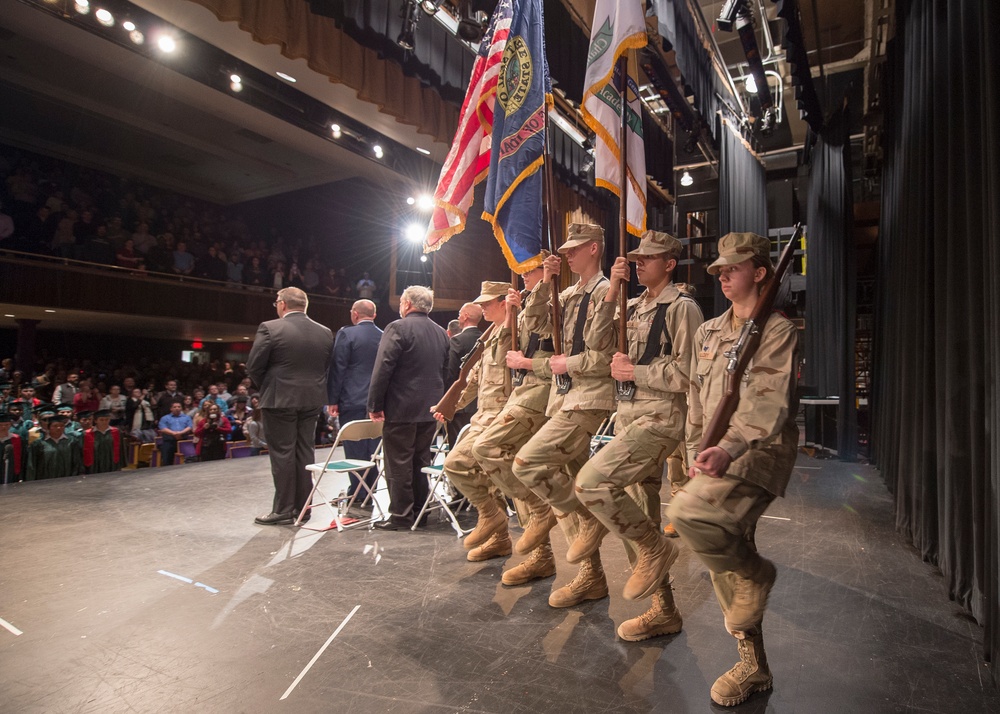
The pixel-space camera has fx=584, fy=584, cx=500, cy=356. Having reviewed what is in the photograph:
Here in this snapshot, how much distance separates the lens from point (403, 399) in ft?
15.5

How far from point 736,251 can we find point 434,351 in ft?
9.87

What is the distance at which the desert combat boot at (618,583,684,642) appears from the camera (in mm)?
2662

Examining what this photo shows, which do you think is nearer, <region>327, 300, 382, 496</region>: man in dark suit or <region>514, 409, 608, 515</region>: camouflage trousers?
<region>514, 409, 608, 515</region>: camouflage trousers

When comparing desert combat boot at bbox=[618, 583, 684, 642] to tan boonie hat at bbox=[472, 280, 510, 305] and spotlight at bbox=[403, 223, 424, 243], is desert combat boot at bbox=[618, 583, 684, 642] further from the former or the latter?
spotlight at bbox=[403, 223, 424, 243]

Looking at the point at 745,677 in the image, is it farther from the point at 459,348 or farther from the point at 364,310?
the point at 364,310

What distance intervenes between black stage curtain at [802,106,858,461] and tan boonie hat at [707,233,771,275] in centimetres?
725

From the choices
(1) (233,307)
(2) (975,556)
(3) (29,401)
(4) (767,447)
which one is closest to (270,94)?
(3) (29,401)

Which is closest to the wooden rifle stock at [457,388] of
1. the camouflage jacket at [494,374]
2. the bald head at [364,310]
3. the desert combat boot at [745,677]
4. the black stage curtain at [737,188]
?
the camouflage jacket at [494,374]

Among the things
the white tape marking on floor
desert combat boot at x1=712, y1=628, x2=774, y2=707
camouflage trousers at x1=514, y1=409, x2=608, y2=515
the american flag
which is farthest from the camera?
the american flag

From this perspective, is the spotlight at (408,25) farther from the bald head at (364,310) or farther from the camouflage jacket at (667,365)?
the camouflage jacket at (667,365)

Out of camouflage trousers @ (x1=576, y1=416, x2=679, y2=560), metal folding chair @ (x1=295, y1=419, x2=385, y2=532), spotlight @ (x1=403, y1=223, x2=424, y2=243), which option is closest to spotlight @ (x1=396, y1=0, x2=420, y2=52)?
metal folding chair @ (x1=295, y1=419, x2=385, y2=532)

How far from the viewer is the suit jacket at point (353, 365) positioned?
5695mm

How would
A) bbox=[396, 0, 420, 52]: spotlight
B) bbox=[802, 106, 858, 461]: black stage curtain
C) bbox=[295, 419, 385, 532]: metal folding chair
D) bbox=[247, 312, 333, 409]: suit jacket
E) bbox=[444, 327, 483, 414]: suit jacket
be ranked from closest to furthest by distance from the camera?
bbox=[295, 419, 385, 532]: metal folding chair → bbox=[247, 312, 333, 409]: suit jacket → bbox=[444, 327, 483, 414]: suit jacket → bbox=[396, 0, 420, 52]: spotlight → bbox=[802, 106, 858, 461]: black stage curtain

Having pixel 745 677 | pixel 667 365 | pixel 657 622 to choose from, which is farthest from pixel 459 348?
pixel 745 677
